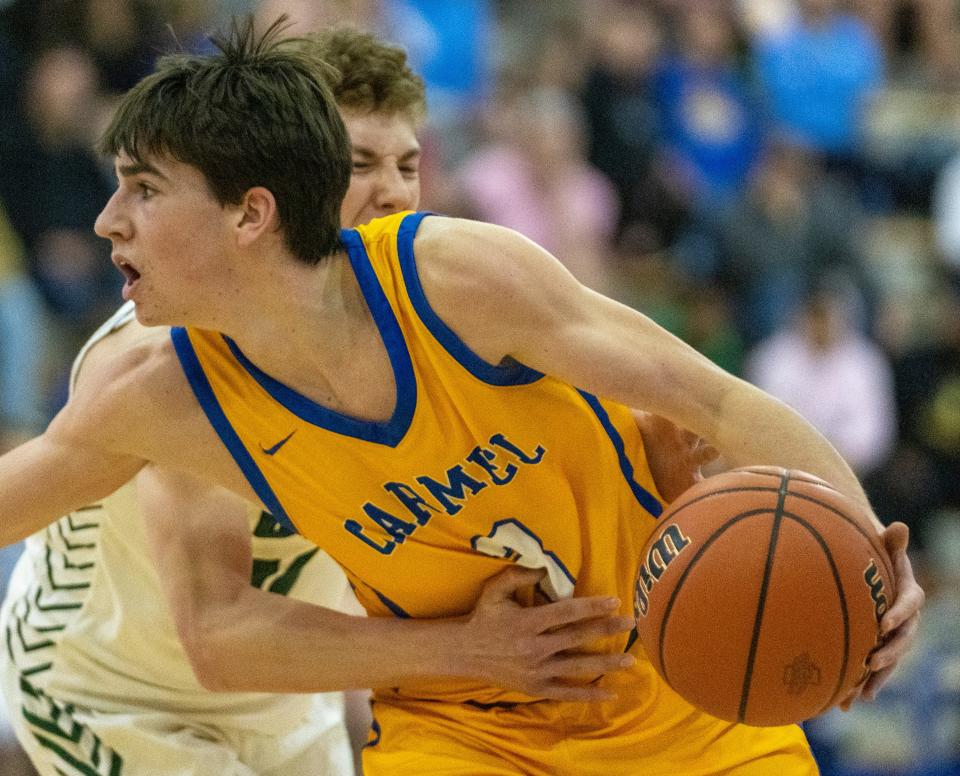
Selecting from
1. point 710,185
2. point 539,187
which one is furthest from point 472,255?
point 710,185

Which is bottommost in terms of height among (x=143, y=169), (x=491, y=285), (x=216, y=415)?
(x=216, y=415)

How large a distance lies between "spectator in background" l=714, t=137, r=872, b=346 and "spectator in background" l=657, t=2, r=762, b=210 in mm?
541

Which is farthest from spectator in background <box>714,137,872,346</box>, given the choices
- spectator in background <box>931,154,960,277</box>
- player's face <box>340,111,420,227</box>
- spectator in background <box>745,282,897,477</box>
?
player's face <box>340,111,420,227</box>

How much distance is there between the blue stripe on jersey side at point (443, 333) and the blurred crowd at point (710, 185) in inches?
189

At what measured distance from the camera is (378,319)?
3809 millimetres

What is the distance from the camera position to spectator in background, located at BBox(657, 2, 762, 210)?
1136 cm

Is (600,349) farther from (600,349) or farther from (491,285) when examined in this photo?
(491,285)

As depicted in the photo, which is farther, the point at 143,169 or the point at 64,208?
the point at 64,208

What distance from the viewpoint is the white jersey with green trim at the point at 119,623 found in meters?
4.61

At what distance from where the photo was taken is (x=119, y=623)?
464 centimetres

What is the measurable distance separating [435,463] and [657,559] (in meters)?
0.64

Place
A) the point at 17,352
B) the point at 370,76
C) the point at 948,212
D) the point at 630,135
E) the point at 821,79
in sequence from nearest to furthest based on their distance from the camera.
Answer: the point at 370,76
the point at 17,352
the point at 630,135
the point at 948,212
the point at 821,79

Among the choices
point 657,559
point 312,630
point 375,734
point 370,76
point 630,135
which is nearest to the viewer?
point 657,559

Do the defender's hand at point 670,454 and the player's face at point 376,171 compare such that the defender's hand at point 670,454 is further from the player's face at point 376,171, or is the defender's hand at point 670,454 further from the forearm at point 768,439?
the player's face at point 376,171
